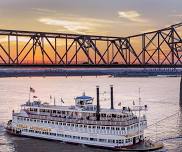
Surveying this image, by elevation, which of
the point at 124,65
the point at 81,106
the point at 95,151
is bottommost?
the point at 95,151

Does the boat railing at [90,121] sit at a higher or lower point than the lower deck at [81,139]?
higher

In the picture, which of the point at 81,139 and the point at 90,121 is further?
the point at 81,139

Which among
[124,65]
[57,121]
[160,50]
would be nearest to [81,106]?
[57,121]

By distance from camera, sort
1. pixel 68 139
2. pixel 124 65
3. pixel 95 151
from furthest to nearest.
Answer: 1. pixel 124 65
2. pixel 68 139
3. pixel 95 151

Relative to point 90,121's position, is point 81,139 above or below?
below

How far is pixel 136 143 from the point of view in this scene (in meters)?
67.8

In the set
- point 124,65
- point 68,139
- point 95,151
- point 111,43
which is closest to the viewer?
point 95,151

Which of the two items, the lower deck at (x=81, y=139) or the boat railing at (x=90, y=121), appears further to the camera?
the boat railing at (x=90, y=121)

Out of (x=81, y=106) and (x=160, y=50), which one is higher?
(x=160, y=50)

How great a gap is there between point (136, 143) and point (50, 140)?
44.7 feet

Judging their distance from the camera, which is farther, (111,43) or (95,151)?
(111,43)

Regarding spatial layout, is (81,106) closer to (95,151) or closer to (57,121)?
(57,121)

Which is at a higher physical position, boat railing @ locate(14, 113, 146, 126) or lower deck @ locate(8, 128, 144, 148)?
boat railing @ locate(14, 113, 146, 126)

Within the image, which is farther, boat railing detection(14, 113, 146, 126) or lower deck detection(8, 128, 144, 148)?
boat railing detection(14, 113, 146, 126)
